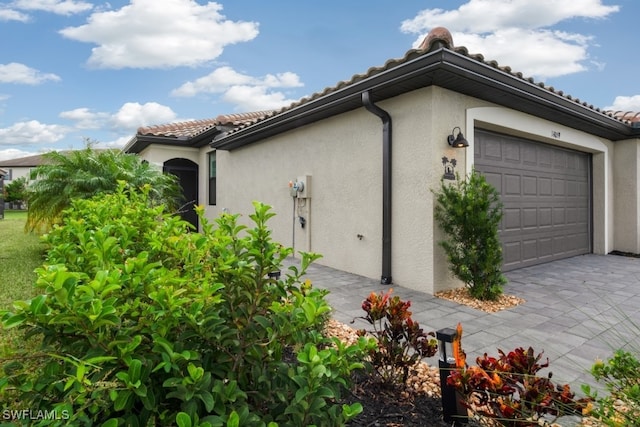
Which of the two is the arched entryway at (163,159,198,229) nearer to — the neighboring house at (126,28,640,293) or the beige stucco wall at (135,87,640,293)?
the neighboring house at (126,28,640,293)

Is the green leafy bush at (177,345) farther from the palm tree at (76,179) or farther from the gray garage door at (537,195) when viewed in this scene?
the palm tree at (76,179)

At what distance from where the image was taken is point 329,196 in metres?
7.55

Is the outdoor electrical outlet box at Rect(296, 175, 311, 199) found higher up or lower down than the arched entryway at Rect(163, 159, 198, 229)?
lower down

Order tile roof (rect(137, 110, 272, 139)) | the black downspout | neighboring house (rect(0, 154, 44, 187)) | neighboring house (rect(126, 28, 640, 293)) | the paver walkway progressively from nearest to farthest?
the paver walkway
neighboring house (rect(126, 28, 640, 293))
the black downspout
tile roof (rect(137, 110, 272, 139))
neighboring house (rect(0, 154, 44, 187))

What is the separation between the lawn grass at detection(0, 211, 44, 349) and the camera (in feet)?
11.9

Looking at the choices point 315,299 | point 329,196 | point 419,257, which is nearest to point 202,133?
point 329,196

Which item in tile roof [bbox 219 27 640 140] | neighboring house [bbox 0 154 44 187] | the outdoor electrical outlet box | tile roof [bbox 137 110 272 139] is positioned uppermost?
neighboring house [bbox 0 154 44 187]

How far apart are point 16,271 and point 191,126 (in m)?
9.08

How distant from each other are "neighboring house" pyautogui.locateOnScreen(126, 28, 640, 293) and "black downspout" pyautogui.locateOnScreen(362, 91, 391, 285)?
0.02 m

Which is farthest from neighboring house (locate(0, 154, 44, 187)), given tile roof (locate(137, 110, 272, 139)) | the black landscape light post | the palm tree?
the black landscape light post

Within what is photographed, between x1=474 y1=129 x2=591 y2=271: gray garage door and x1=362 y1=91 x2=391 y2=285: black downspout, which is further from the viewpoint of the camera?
x1=474 y1=129 x2=591 y2=271: gray garage door

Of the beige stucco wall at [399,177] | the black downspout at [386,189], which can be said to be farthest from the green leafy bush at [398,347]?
the black downspout at [386,189]

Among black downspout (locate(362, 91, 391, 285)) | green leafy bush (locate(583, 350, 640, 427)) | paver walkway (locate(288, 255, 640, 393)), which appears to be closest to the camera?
green leafy bush (locate(583, 350, 640, 427))

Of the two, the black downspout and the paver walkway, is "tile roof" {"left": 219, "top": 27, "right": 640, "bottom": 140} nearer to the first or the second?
the black downspout
